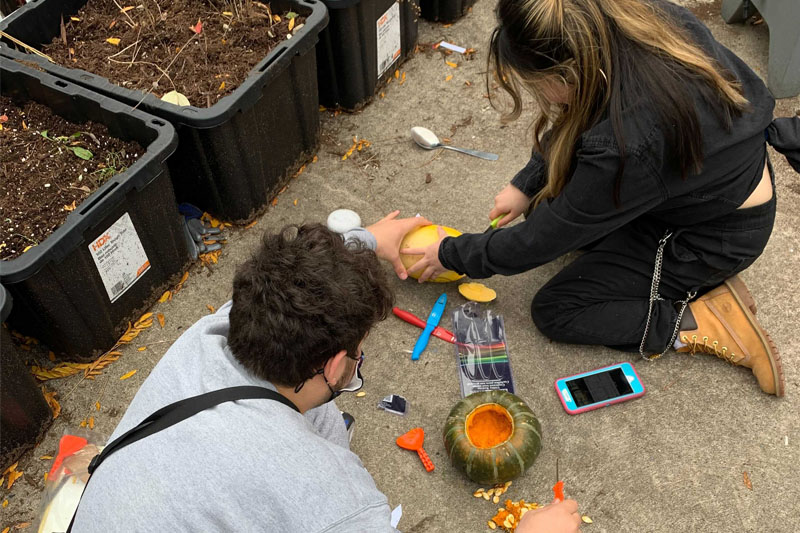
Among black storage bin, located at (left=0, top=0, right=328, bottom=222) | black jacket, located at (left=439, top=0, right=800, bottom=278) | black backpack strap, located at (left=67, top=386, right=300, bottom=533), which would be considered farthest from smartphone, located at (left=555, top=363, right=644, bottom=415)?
black storage bin, located at (left=0, top=0, right=328, bottom=222)

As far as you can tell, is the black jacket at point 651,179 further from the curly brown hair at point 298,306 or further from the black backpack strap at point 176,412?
the black backpack strap at point 176,412

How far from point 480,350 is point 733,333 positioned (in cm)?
93

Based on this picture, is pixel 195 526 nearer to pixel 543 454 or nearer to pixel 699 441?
pixel 543 454

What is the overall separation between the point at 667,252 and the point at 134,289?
199cm

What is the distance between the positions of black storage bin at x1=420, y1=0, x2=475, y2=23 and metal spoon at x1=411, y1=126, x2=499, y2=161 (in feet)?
3.30

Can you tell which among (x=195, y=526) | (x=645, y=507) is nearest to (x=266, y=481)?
(x=195, y=526)

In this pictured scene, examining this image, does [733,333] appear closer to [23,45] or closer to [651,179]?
[651,179]

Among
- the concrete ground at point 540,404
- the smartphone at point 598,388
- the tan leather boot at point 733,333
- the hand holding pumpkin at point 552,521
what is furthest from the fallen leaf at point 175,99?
the tan leather boot at point 733,333

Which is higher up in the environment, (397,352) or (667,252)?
(667,252)

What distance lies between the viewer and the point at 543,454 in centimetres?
233

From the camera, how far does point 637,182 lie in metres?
1.92

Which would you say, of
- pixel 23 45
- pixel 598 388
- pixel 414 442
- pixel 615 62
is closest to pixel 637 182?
pixel 615 62

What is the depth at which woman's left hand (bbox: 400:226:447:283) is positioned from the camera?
8.42 feet

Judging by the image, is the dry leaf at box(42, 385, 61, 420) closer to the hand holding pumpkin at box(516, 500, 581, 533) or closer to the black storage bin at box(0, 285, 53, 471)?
the black storage bin at box(0, 285, 53, 471)
